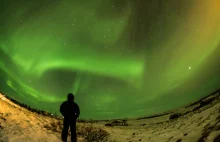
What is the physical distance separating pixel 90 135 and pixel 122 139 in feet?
6.38

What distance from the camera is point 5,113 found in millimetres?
14539

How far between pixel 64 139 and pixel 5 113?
5.05 metres

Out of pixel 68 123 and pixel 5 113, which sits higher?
pixel 5 113

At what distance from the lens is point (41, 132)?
1329 centimetres

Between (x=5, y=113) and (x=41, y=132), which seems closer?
(x=41, y=132)

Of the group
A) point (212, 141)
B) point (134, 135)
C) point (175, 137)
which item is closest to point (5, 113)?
point (134, 135)

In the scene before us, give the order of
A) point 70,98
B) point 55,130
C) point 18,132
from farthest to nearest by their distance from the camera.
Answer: point 55,130 → point 18,132 → point 70,98

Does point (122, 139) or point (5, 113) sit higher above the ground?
point (5, 113)

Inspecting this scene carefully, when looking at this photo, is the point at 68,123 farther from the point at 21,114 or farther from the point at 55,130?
the point at 21,114

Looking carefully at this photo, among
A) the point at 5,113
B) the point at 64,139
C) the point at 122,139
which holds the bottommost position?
the point at 64,139

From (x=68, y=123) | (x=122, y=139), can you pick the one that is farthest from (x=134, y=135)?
(x=68, y=123)

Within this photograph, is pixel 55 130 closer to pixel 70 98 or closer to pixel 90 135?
pixel 90 135

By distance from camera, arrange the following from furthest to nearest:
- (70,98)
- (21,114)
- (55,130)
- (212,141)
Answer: (21,114) < (55,130) < (70,98) < (212,141)

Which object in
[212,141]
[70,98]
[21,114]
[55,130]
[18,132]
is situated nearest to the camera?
[212,141]
